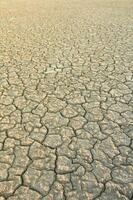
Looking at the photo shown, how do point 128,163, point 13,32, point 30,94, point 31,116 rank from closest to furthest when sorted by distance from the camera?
point 128,163, point 31,116, point 30,94, point 13,32

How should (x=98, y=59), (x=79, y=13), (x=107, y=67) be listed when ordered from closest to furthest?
(x=107, y=67) < (x=98, y=59) < (x=79, y=13)

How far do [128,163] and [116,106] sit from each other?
3.40ft

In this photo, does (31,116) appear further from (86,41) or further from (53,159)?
(86,41)

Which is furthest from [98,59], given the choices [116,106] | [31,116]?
[31,116]

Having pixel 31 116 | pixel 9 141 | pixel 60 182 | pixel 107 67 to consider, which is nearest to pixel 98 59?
pixel 107 67

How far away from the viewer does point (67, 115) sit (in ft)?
10.4

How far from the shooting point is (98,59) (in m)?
4.79

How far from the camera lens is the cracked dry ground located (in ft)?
7.32

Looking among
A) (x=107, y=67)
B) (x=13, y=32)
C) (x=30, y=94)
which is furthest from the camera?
(x=13, y=32)

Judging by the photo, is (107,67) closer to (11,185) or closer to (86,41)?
(86,41)

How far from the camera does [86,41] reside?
19.2 ft

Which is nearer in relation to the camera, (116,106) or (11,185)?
(11,185)

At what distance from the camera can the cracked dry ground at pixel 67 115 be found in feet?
7.32

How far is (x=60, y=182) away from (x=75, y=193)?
174 millimetres
